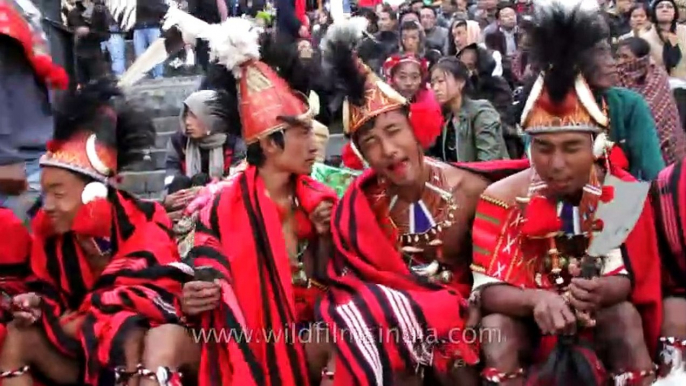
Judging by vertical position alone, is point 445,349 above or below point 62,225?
below

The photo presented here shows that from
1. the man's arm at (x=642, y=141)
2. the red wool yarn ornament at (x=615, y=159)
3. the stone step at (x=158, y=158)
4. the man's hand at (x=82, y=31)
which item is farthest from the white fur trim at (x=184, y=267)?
the man's hand at (x=82, y=31)

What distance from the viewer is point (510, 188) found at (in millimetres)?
3891

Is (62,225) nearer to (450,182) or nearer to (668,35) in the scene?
(450,182)

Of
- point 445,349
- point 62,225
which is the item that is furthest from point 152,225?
point 445,349

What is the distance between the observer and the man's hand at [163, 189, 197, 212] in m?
5.81

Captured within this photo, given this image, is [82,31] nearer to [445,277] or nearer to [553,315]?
[445,277]

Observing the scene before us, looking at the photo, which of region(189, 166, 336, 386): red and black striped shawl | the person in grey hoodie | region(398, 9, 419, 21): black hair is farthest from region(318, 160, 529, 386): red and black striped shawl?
region(398, 9, 419, 21): black hair

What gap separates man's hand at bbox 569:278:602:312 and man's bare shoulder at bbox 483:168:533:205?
49 centimetres

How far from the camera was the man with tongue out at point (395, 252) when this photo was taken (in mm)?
3793

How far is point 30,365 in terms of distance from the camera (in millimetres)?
4180

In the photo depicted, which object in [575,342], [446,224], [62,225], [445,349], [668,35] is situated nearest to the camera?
[575,342]

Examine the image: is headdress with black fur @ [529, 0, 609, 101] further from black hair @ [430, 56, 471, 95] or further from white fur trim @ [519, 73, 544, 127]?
black hair @ [430, 56, 471, 95]

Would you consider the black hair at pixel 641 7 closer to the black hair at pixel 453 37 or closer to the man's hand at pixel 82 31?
the black hair at pixel 453 37

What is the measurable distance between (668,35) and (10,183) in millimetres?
5543
